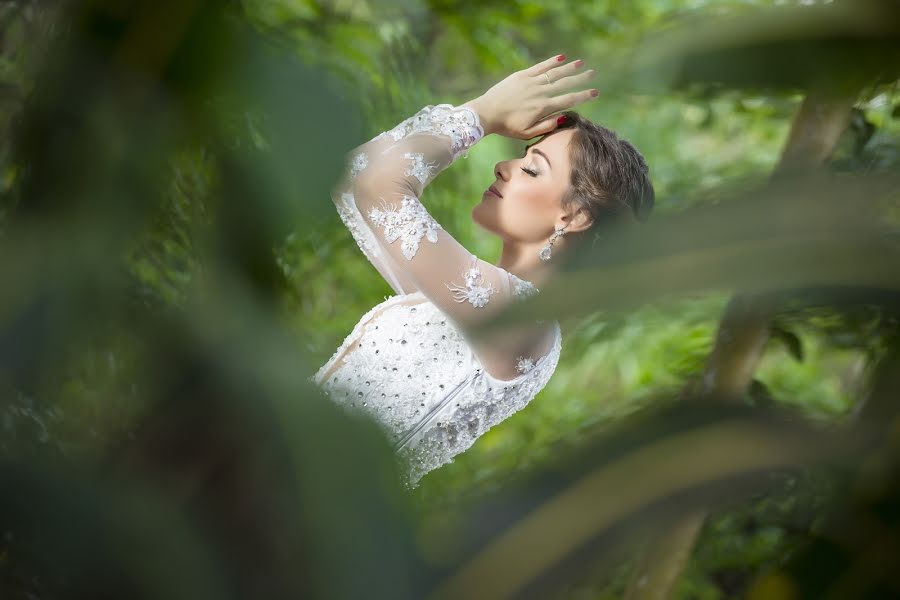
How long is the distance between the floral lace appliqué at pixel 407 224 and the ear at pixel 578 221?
196 millimetres

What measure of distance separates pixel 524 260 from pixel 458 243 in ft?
0.51

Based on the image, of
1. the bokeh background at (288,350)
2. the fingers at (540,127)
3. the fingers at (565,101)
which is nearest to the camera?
the bokeh background at (288,350)

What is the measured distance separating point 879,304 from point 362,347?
952 mm

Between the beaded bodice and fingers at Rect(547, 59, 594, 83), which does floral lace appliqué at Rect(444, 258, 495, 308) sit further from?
fingers at Rect(547, 59, 594, 83)

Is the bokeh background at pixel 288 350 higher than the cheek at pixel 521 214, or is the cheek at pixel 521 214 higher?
the bokeh background at pixel 288 350

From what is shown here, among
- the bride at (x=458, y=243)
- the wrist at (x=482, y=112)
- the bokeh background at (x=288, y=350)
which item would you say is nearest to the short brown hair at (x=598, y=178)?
the bride at (x=458, y=243)

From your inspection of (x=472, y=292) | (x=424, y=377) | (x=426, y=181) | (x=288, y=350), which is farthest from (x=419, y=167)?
(x=288, y=350)

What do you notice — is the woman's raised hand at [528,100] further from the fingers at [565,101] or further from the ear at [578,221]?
the ear at [578,221]

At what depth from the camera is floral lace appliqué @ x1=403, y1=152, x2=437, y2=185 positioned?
3.01ft

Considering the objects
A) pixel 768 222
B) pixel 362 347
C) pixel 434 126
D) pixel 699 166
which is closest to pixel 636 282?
pixel 768 222

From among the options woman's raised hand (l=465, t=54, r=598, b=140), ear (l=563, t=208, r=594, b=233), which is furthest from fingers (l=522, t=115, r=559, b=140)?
ear (l=563, t=208, r=594, b=233)

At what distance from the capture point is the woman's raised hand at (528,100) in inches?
36.5

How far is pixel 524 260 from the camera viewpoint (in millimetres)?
1084

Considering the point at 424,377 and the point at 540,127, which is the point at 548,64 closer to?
the point at 540,127
